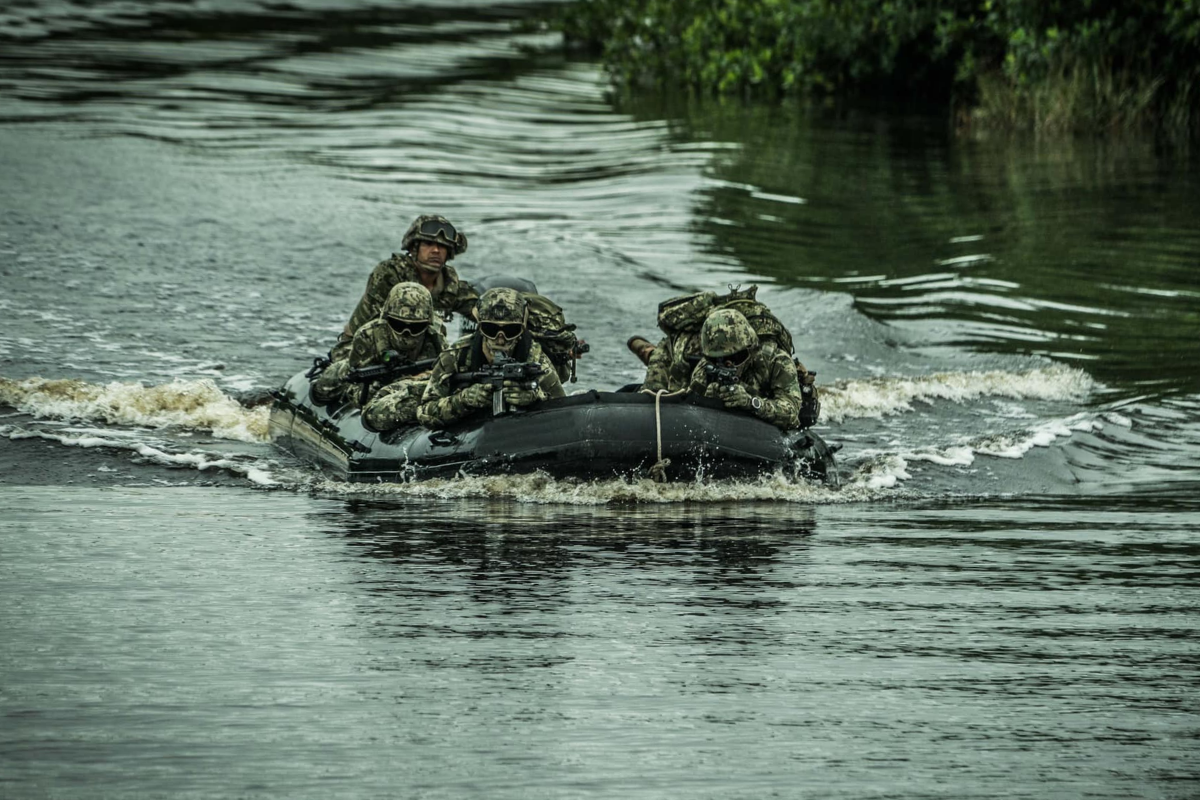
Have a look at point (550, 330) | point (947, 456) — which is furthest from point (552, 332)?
point (947, 456)

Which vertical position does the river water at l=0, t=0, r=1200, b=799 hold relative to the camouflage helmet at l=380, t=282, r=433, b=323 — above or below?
below

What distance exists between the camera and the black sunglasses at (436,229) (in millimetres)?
15414

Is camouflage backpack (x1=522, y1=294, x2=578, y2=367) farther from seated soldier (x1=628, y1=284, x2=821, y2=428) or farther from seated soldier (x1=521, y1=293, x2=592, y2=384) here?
seated soldier (x1=628, y1=284, x2=821, y2=428)

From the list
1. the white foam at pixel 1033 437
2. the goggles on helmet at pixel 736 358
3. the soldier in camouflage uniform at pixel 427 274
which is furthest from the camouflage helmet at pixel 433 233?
the white foam at pixel 1033 437

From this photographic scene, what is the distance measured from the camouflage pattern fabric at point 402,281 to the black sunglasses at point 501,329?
259cm

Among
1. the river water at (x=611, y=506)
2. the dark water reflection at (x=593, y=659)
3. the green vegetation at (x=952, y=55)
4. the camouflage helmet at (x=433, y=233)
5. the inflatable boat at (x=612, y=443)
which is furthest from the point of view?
the green vegetation at (x=952, y=55)

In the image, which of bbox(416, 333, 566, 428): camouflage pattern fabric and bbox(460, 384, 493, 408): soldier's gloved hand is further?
bbox(416, 333, 566, 428): camouflage pattern fabric

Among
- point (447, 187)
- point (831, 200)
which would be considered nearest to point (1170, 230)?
point (831, 200)

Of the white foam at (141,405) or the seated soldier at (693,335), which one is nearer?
the seated soldier at (693,335)

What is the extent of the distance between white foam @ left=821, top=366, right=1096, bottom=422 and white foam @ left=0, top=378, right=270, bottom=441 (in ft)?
18.3

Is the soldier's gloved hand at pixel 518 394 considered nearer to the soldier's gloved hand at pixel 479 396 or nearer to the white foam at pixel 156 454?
the soldier's gloved hand at pixel 479 396

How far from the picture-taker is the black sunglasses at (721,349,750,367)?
42.6ft

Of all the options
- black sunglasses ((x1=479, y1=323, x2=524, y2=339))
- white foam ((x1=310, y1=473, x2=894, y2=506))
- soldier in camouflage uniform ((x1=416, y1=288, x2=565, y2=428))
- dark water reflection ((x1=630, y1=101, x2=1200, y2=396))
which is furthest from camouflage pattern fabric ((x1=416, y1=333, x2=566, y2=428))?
dark water reflection ((x1=630, y1=101, x2=1200, y2=396))

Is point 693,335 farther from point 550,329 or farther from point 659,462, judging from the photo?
point 659,462
